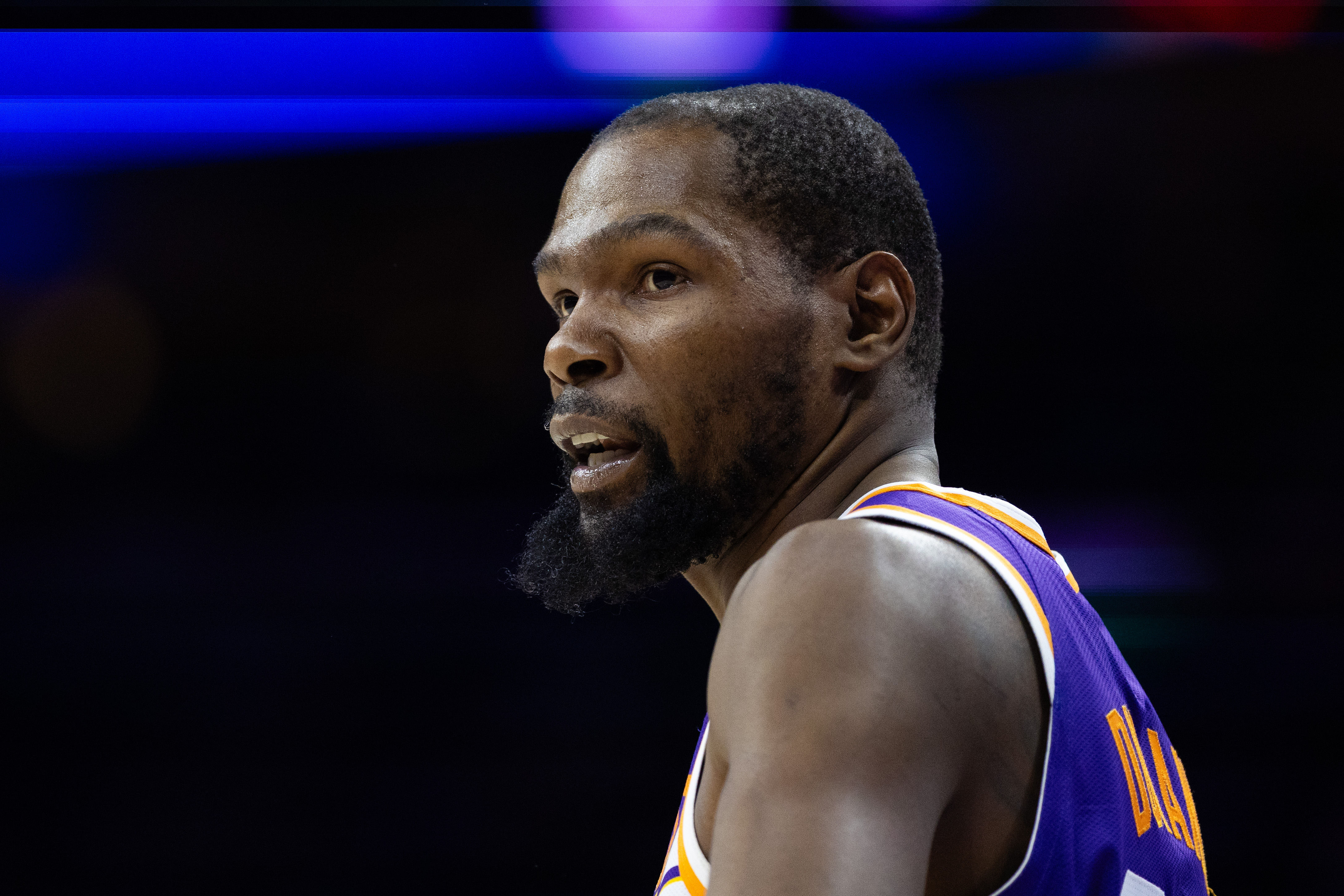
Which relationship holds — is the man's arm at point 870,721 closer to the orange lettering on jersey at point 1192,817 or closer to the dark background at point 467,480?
the orange lettering on jersey at point 1192,817

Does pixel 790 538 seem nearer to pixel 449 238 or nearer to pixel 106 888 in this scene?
pixel 449 238

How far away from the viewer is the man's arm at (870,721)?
65 cm

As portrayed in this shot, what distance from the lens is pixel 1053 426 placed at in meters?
3.24

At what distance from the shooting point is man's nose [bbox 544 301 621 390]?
1.22 m

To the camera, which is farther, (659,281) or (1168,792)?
(659,281)

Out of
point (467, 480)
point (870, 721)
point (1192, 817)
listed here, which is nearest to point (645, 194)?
point (870, 721)

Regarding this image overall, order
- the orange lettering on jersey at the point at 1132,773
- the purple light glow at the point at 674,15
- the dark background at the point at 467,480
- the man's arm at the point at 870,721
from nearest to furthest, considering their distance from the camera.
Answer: the man's arm at the point at 870,721
the orange lettering on jersey at the point at 1132,773
the purple light glow at the point at 674,15
the dark background at the point at 467,480

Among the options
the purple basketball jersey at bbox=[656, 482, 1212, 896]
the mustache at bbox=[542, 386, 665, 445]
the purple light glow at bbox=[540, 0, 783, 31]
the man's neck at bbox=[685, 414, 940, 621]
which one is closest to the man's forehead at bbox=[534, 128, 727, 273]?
the mustache at bbox=[542, 386, 665, 445]

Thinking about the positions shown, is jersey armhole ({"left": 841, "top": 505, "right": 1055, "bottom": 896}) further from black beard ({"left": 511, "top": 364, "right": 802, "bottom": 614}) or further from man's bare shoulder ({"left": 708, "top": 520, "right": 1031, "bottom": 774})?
black beard ({"left": 511, "top": 364, "right": 802, "bottom": 614})

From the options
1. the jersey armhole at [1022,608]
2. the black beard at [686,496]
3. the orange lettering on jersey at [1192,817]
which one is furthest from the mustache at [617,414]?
the orange lettering on jersey at [1192,817]

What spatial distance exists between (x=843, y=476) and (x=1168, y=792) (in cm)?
46

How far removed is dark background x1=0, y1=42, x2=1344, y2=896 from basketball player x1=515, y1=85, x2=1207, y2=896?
6.53 feet

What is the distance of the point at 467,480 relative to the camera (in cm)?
336

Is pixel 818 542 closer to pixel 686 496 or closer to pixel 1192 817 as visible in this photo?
pixel 686 496
